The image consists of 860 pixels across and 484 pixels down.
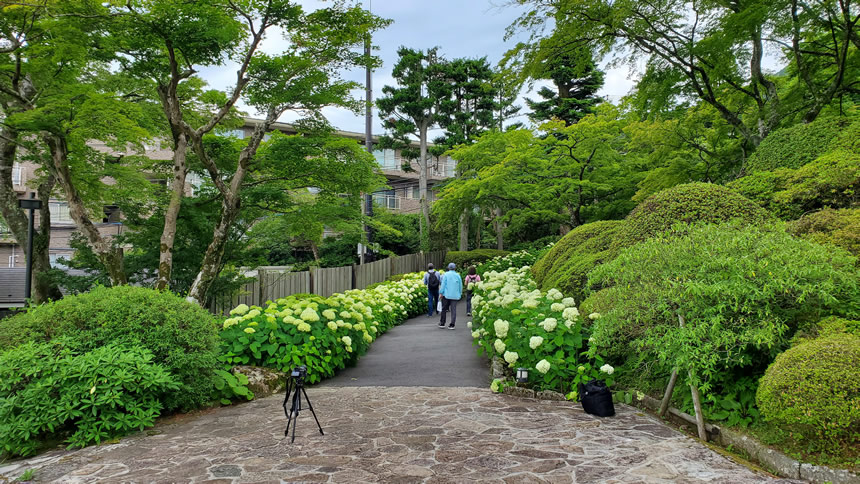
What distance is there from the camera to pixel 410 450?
4547 mm

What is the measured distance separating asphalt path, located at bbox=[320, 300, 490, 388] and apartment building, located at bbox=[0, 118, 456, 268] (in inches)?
499

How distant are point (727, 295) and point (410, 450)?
3199mm

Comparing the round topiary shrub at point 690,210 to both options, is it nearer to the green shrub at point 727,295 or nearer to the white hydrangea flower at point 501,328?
the green shrub at point 727,295

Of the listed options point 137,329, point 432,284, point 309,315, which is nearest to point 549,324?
point 309,315

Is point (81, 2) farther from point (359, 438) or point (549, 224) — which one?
point (549, 224)

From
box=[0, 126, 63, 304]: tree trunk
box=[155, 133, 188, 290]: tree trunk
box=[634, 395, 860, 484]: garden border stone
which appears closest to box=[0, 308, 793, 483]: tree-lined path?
box=[634, 395, 860, 484]: garden border stone

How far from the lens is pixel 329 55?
10.9 m

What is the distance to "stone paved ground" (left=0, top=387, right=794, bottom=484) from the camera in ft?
13.0

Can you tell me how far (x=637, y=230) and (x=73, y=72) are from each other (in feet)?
40.4

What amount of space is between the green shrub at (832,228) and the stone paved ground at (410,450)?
2.77 meters

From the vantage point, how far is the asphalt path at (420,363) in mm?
7777

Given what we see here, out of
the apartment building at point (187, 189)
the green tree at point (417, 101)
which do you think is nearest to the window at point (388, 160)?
the apartment building at point (187, 189)

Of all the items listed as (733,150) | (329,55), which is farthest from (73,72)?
(733,150)

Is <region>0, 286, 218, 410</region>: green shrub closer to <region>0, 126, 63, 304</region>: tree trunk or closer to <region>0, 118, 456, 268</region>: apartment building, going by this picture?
<region>0, 126, 63, 304</region>: tree trunk
